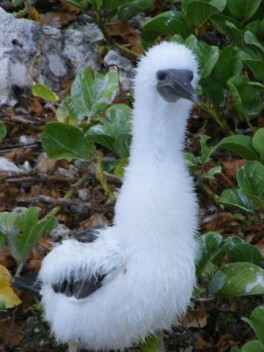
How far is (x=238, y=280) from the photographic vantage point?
4.04 metres

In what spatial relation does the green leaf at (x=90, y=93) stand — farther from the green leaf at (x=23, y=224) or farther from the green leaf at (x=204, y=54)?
the green leaf at (x=23, y=224)

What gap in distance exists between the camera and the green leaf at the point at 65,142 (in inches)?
172

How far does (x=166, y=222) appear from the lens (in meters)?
3.64

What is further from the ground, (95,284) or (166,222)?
(166,222)

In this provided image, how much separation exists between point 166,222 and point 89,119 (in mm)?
1175

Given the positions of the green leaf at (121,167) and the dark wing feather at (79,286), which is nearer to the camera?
the dark wing feather at (79,286)

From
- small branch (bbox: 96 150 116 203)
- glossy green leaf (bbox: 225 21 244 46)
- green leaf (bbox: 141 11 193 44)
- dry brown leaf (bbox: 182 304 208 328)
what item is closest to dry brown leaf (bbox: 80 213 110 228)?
small branch (bbox: 96 150 116 203)

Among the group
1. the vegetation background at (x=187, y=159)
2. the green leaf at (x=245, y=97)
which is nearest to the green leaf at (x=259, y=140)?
the vegetation background at (x=187, y=159)

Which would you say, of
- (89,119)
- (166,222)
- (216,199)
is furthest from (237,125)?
(166,222)

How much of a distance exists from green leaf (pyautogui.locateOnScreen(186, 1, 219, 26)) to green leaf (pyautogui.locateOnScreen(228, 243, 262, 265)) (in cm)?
142

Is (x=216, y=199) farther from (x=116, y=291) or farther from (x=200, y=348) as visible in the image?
(x=116, y=291)

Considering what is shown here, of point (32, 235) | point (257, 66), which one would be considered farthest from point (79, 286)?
point (257, 66)

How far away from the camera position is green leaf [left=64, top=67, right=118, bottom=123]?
4664mm

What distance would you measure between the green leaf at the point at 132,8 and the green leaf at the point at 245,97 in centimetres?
90
